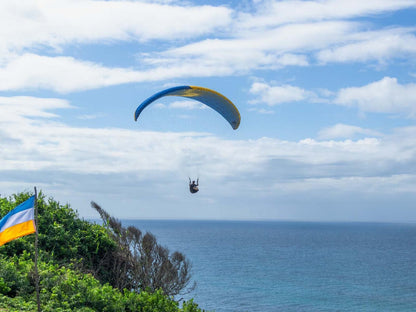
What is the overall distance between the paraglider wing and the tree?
31.7ft

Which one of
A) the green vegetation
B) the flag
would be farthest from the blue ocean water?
the flag

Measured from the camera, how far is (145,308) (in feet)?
55.4

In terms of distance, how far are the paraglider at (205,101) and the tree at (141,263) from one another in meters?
7.21

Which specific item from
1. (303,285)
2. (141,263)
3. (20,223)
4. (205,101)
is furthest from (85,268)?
(303,285)

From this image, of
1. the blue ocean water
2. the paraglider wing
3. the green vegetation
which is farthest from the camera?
the blue ocean water

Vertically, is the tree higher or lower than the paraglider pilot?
lower

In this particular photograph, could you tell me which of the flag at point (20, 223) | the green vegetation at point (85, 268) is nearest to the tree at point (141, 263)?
the green vegetation at point (85, 268)

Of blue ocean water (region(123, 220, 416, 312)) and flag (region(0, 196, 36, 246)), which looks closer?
flag (region(0, 196, 36, 246))

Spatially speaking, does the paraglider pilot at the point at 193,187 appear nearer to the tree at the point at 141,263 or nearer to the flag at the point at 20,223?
the tree at the point at 141,263

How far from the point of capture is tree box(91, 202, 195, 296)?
88.3 feet

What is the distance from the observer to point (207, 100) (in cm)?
2517

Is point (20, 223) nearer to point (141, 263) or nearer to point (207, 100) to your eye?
point (207, 100)

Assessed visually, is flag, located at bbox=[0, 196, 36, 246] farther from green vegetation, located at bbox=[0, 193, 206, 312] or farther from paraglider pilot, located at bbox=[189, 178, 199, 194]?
paraglider pilot, located at bbox=[189, 178, 199, 194]

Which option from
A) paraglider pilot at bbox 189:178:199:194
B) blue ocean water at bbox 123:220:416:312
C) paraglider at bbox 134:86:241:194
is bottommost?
blue ocean water at bbox 123:220:416:312
